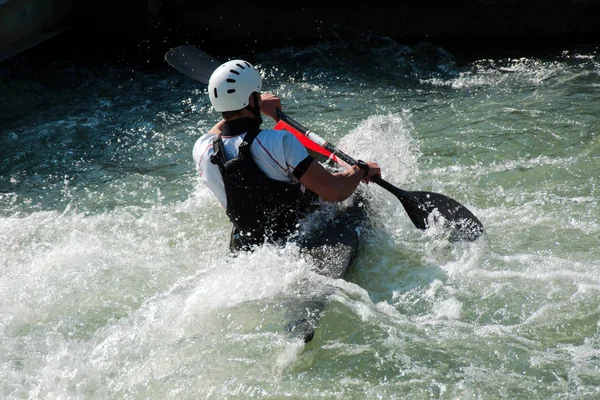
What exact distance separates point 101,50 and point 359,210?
6.69 m

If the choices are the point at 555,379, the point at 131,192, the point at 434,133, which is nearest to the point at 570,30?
the point at 434,133

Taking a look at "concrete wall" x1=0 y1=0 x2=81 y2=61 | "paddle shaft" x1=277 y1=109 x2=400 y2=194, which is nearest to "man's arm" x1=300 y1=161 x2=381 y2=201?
"paddle shaft" x1=277 y1=109 x2=400 y2=194

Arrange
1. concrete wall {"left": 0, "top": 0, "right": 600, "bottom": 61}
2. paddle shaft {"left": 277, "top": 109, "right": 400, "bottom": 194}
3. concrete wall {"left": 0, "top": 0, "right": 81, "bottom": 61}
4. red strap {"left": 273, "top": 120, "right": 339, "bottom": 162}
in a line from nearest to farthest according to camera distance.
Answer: paddle shaft {"left": 277, "top": 109, "right": 400, "bottom": 194} → red strap {"left": 273, "top": 120, "right": 339, "bottom": 162} → concrete wall {"left": 0, "top": 0, "right": 600, "bottom": 61} → concrete wall {"left": 0, "top": 0, "right": 81, "bottom": 61}

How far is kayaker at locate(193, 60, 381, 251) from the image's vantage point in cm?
409

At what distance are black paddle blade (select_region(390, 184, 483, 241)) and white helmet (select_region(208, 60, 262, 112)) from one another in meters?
1.47

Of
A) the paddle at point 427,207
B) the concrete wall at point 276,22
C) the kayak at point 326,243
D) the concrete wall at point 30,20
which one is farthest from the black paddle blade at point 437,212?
the concrete wall at point 30,20

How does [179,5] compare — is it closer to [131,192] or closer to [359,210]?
[131,192]

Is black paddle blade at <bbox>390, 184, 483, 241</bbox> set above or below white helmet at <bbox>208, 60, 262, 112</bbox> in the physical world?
below

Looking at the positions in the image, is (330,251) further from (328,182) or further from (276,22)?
(276,22)

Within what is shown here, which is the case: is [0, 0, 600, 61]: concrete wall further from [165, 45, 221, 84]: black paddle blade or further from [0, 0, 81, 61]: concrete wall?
[165, 45, 221, 84]: black paddle blade

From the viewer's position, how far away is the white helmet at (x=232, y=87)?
4051mm

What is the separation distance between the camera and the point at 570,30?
29.7ft

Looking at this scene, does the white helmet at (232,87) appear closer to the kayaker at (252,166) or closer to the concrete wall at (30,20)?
the kayaker at (252,166)

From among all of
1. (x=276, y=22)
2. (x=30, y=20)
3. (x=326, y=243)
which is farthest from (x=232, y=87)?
(x=30, y=20)
